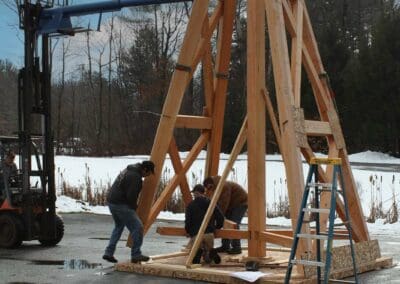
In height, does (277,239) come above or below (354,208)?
below

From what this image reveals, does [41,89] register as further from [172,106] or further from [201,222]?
[201,222]

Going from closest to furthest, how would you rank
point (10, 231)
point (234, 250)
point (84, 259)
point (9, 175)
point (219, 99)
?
point (234, 250) → point (84, 259) → point (219, 99) → point (10, 231) → point (9, 175)

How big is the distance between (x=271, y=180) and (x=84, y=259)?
54.2 feet

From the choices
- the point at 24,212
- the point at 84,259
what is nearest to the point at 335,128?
the point at 84,259

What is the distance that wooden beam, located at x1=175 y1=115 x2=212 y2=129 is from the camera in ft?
42.0

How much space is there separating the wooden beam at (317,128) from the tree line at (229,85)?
29758 millimetres

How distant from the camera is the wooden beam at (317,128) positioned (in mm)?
11119

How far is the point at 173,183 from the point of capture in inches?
501

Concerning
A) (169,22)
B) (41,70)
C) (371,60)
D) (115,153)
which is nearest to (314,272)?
(41,70)

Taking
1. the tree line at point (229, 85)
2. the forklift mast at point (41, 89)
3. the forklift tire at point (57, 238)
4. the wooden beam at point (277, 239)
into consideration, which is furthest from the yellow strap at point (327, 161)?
the tree line at point (229, 85)

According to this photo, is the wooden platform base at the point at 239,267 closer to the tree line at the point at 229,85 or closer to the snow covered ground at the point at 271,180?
the snow covered ground at the point at 271,180

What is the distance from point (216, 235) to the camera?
1145cm

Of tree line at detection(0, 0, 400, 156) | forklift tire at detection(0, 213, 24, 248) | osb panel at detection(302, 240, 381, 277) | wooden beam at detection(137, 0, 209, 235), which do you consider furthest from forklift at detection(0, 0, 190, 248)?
tree line at detection(0, 0, 400, 156)

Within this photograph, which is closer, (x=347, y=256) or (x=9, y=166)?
(x=347, y=256)
